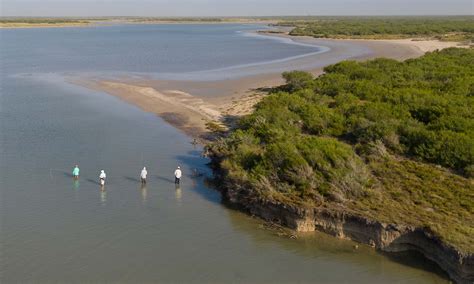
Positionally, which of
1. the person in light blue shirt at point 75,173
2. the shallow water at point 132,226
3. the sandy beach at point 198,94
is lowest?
the shallow water at point 132,226

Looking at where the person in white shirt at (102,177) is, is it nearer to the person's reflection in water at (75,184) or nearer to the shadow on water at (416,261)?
the person's reflection in water at (75,184)

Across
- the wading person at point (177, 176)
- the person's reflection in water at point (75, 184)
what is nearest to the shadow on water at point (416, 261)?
the wading person at point (177, 176)

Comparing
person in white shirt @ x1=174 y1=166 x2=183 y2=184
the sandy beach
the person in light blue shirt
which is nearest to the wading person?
person in white shirt @ x1=174 y1=166 x2=183 y2=184

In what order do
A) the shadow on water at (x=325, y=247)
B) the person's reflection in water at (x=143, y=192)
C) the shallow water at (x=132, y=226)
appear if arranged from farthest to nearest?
the person's reflection in water at (x=143, y=192)
the shadow on water at (x=325, y=247)
the shallow water at (x=132, y=226)

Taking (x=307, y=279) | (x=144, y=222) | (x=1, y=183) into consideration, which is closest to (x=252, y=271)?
(x=307, y=279)

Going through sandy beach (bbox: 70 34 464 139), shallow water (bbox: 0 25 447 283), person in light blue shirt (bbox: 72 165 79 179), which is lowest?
shallow water (bbox: 0 25 447 283)

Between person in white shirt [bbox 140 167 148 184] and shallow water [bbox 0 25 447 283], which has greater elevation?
person in white shirt [bbox 140 167 148 184]

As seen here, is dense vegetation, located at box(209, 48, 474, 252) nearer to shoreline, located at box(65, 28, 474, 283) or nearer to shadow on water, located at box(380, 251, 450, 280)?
shoreline, located at box(65, 28, 474, 283)

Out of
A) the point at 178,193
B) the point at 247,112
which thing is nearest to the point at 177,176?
the point at 178,193

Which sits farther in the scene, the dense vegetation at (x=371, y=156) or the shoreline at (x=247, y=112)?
the dense vegetation at (x=371, y=156)

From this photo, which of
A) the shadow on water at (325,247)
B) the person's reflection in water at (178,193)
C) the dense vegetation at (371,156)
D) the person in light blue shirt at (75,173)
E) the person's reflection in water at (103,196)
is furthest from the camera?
the person in light blue shirt at (75,173)
